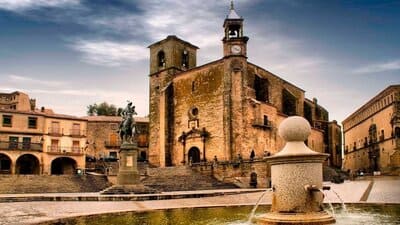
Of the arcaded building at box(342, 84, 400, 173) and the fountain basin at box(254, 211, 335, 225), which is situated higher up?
the arcaded building at box(342, 84, 400, 173)

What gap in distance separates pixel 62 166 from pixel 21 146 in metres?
6.83

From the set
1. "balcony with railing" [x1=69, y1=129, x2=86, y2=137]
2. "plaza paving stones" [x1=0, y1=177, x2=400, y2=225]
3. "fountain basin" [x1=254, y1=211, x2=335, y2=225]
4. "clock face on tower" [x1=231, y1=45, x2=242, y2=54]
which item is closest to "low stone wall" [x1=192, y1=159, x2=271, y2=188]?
"plaza paving stones" [x1=0, y1=177, x2=400, y2=225]

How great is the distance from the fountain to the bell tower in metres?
36.4

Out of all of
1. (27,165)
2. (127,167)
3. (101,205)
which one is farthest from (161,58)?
(101,205)

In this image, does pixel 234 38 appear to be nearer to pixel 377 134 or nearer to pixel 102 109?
pixel 377 134

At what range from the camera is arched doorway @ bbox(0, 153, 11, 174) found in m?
47.9

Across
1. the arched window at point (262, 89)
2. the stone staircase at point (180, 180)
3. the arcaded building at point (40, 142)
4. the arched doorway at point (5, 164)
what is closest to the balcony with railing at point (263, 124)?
the arched window at point (262, 89)

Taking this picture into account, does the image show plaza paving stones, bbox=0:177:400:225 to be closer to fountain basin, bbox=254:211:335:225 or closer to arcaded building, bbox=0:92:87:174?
fountain basin, bbox=254:211:335:225

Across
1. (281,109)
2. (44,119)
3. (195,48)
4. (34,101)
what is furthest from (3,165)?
(281,109)

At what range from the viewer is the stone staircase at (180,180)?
32969mm

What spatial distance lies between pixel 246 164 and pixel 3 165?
94.8 feet

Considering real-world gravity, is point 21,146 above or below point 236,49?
below

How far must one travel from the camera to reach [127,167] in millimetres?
25219

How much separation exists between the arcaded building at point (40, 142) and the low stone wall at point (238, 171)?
19.4 m
